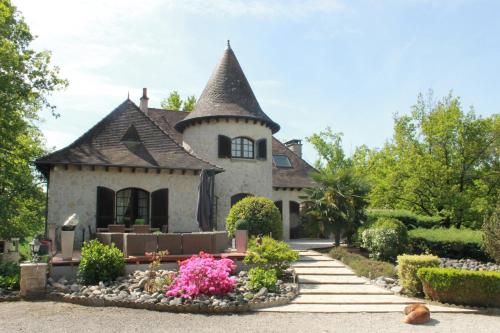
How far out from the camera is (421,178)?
23156 millimetres

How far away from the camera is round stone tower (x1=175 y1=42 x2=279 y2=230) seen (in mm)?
20453

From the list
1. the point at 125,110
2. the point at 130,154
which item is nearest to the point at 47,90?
the point at 125,110

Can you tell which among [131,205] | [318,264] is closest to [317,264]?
[318,264]

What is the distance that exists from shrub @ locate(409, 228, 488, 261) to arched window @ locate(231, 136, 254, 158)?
814cm

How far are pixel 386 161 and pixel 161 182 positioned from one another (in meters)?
16.6

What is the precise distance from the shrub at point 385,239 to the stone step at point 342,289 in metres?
2.97

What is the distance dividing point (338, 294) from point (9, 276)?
8.06 metres

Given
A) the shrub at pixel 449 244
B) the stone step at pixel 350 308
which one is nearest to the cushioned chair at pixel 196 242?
the stone step at pixel 350 308

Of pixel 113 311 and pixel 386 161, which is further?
pixel 386 161

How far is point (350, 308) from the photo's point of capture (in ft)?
32.5

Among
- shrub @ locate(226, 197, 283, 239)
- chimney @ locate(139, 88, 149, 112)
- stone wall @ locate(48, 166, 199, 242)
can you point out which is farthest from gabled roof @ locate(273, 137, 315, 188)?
chimney @ locate(139, 88, 149, 112)

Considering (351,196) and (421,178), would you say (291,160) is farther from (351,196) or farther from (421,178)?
(351,196)

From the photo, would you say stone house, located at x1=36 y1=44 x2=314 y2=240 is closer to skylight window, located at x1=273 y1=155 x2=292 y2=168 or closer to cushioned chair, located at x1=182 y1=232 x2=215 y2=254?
skylight window, located at x1=273 y1=155 x2=292 y2=168

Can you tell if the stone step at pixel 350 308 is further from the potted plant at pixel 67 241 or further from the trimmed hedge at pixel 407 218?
the trimmed hedge at pixel 407 218
